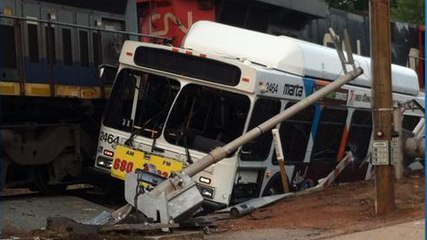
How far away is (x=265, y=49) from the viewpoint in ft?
38.1

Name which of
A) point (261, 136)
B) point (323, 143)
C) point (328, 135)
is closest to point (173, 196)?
point (261, 136)

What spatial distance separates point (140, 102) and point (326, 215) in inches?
134

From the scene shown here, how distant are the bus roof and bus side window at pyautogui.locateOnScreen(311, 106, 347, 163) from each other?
2.17 feet

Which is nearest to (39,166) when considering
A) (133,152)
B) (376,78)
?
(133,152)

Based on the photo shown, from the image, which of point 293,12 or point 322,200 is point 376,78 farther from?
point 293,12

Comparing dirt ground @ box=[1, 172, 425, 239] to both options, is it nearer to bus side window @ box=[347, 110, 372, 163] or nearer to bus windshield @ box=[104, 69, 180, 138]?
bus side window @ box=[347, 110, 372, 163]

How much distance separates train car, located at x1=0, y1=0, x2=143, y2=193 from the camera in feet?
35.9

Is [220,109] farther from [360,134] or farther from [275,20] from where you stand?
[275,20]

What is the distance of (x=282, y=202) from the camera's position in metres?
11.2

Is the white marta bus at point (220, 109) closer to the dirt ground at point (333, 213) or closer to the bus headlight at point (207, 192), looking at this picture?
the bus headlight at point (207, 192)

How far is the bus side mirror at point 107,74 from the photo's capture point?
480 inches

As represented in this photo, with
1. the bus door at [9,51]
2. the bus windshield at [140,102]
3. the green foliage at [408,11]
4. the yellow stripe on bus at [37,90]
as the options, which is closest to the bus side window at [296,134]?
the bus windshield at [140,102]

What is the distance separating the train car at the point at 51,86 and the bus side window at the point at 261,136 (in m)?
3.15

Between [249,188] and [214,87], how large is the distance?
170 cm
